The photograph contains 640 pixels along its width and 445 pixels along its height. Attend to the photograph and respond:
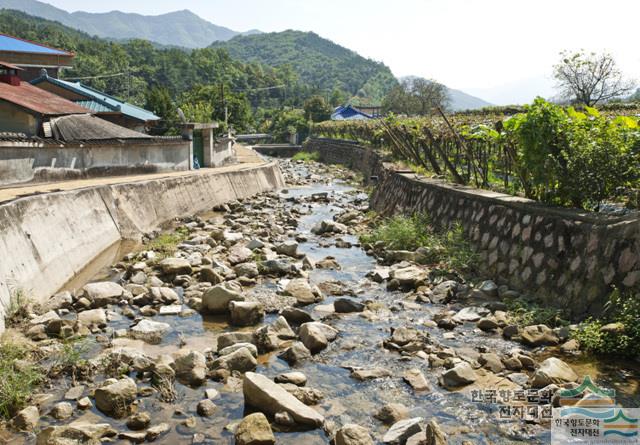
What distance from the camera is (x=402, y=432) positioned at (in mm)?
5430

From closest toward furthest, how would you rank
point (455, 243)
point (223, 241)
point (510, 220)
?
point (510, 220) → point (455, 243) → point (223, 241)

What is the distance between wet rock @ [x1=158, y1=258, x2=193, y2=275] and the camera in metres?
11.5

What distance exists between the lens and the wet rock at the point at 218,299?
30.8 ft

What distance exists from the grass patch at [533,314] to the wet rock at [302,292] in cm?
342

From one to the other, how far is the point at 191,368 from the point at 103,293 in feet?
12.3

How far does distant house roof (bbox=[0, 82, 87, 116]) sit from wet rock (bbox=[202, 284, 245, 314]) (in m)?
13.7

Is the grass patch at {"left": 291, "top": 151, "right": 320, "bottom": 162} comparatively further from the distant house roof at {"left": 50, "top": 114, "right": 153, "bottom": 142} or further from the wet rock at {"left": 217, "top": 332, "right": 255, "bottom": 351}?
the wet rock at {"left": 217, "top": 332, "right": 255, "bottom": 351}

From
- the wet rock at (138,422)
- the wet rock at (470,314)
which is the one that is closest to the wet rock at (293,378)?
the wet rock at (138,422)

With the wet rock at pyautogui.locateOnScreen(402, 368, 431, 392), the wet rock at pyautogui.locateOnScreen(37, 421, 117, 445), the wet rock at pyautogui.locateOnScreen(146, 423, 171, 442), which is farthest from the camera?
the wet rock at pyautogui.locateOnScreen(402, 368, 431, 392)

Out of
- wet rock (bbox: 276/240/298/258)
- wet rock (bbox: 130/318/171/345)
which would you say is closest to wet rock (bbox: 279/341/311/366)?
wet rock (bbox: 130/318/171/345)

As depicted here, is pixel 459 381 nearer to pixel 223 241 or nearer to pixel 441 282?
pixel 441 282

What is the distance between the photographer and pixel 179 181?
803 inches

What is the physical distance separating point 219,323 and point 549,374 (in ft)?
16.8

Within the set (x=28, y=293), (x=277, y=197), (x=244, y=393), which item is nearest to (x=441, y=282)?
(x=244, y=393)
